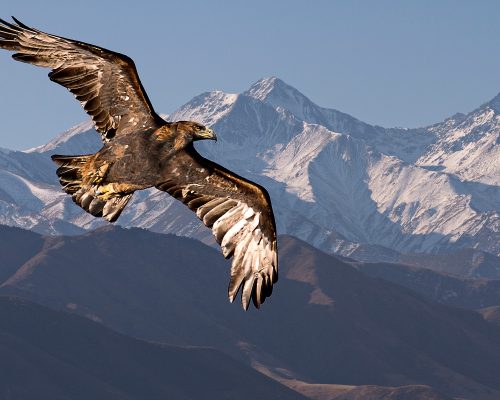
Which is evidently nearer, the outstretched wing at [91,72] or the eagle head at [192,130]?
the eagle head at [192,130]

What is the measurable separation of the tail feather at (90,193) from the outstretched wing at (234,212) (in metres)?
0.66

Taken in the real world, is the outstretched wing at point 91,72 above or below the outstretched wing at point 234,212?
above

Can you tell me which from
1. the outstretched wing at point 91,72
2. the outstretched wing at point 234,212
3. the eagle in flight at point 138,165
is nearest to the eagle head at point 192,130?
the eagle in flight at point 138,165

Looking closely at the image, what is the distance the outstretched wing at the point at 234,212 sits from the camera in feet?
55.2

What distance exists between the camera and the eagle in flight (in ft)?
54.1

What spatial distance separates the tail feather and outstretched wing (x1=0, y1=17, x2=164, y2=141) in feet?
1.97

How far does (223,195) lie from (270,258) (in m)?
1.07

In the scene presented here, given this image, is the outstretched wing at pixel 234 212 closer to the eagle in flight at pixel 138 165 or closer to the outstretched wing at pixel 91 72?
the eagle in flight at pixel 138 165

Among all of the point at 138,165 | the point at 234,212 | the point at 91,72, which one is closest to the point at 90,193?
the point at 138,165

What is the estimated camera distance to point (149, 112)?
17141mm

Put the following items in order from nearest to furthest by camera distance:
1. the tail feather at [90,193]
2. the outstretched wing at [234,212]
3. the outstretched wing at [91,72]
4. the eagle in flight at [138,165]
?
the eagle in flight at [138,165], the tail feather at [90,193], the outstretched wing at [234,212], the outstretched wing at [91,72]

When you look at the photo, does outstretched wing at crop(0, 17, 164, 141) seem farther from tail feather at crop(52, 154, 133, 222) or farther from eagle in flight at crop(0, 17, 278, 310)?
tail feather at crop(52, 154, 133, 222)

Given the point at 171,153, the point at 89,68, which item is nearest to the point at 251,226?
the point at 171,153

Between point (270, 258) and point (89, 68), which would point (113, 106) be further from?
point (270, 258)
